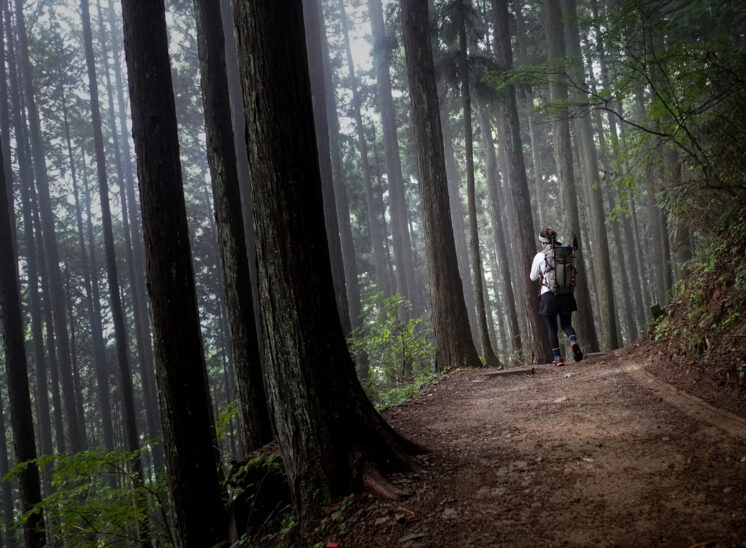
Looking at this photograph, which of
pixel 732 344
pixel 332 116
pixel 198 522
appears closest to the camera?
pixel 198 522

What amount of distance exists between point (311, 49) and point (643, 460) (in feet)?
54.7

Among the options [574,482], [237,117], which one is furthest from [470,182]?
[574,482]

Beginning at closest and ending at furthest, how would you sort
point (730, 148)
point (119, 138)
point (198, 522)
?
point (198, 522), point (730, 148), point (119, 138)

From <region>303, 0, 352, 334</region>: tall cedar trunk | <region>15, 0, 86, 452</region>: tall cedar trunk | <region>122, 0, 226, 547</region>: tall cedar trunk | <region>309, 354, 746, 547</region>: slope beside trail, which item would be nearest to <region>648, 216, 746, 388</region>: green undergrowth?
<region>309, 354, 746, 547</region>: slope beside trail

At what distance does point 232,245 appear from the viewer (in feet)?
21.9

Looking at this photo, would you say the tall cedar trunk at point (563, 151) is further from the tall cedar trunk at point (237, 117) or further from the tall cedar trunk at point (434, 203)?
the tall cedar trunk at point (237, 117)

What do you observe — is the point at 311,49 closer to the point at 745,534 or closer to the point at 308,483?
the point at 308,483

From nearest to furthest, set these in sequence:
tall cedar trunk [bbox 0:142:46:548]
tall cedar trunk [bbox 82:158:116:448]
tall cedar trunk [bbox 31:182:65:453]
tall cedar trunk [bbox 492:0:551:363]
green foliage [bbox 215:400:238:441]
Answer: green foliage [bbox 215:400:238:441] < tall cedar trunk [bbox 0:142:46:548] < tall cedar trunk [bbox 492:0:551:363] < tall cedar trunk [bbox 31:182:65:453] < tall cedar trunk [bbox 82:158:116:448]

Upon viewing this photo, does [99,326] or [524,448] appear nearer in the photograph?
[524,448]

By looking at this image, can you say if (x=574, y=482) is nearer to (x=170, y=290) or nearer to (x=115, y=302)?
(x=170, y=290)

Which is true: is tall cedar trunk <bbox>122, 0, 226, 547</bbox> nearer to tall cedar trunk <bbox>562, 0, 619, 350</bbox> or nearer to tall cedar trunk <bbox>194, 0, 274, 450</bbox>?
tall cedar trunk <bbox>194, 0, 274, 450</bbox>

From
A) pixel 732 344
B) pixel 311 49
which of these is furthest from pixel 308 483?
pixel 311 49

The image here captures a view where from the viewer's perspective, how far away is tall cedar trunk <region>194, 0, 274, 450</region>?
6504 millimetres

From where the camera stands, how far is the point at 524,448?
4.05 metres
